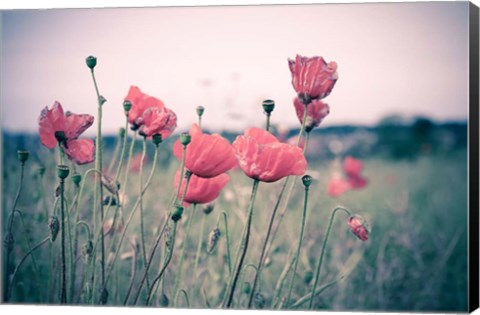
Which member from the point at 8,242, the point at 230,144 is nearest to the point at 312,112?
the point at 230,144

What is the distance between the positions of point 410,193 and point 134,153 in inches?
39.8

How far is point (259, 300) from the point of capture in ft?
9.09

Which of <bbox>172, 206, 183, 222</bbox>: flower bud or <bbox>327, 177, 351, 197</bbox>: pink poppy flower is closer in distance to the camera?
<bbox>172, 206, 183, 222</bbox>: flower bud

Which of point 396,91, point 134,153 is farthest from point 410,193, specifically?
point 134,153

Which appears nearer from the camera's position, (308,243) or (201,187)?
(201,187)

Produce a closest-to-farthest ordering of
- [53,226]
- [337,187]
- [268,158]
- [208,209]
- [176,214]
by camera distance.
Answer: [268,158] < [176,214] < [53,226] < [208,209] < [337,187]

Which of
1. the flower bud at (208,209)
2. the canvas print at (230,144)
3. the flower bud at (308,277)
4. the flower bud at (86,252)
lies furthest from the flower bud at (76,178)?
the flower bud at (308,277)

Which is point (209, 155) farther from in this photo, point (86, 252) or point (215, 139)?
point (86, 252)

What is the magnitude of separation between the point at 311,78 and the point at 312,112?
0.43ft

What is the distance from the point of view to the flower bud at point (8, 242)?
2.97 m

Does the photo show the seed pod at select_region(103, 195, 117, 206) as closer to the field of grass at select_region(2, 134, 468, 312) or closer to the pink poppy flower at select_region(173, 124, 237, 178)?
the field of grass at select_region(2, 134, 468, 312)

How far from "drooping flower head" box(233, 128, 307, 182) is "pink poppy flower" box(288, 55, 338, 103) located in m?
0.22

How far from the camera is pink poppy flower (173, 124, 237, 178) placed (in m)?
2.56

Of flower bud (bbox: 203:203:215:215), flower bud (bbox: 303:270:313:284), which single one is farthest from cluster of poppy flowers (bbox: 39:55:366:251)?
flower bud (bbox: 303:270:313:284)
